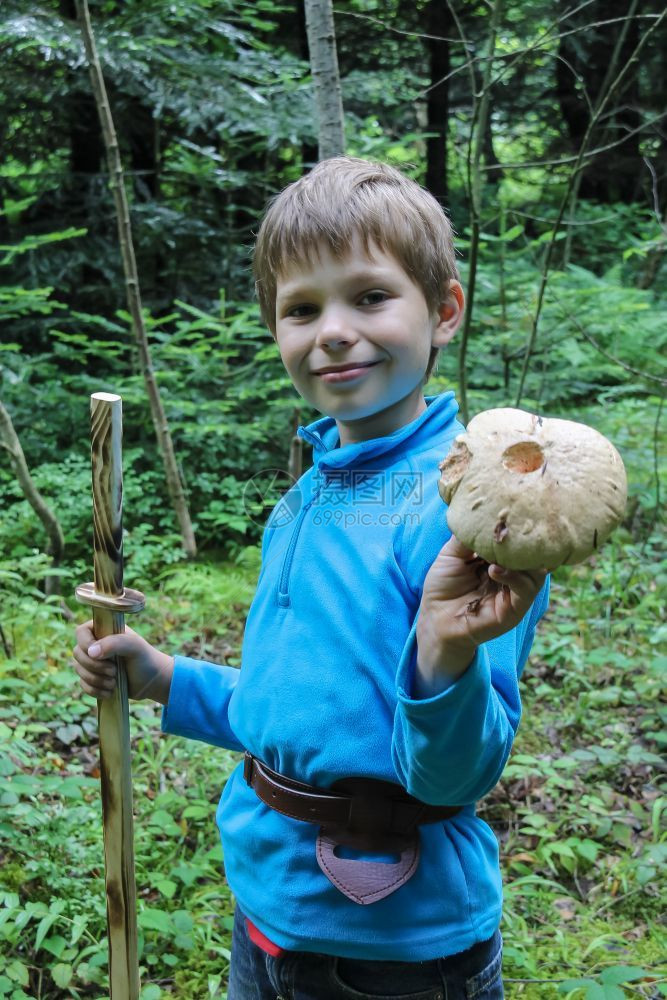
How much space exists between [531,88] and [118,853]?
12.2m

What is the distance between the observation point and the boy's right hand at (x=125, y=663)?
5.61 feet

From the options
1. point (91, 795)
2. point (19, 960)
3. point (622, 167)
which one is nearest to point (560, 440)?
point (19, 960)

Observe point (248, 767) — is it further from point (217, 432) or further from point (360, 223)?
point (217, 432)

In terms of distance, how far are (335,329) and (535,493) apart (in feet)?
1.86

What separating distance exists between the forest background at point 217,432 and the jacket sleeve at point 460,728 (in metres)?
1.36

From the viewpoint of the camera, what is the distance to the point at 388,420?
1512 mm

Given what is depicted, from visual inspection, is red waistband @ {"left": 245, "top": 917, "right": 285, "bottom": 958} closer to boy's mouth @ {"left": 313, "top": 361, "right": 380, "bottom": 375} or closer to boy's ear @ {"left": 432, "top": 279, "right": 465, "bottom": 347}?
boy's mouth @ {"left": 313, "top": 361, "right": 380, "bottom": 375}

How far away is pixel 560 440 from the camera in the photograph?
97 centimetres

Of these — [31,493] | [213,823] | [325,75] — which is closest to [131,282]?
[31,493]

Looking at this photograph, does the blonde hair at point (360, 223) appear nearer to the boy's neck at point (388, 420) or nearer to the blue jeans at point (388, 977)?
the boy's neck at point (388, 420)

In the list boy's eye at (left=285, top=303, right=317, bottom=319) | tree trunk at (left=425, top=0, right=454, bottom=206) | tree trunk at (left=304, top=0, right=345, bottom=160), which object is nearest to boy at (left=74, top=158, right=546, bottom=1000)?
boy's eye at (left=285, top=303, right=317, bottom=319)

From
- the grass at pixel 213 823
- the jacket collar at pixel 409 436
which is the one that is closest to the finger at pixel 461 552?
the jacket collar at pixel 409 436

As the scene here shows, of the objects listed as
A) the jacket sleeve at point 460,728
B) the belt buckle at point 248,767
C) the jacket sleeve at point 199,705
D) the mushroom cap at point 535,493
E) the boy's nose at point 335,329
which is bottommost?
the jacket sleeve at point 199,705

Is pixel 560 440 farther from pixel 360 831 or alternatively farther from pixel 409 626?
pixel 360 831
